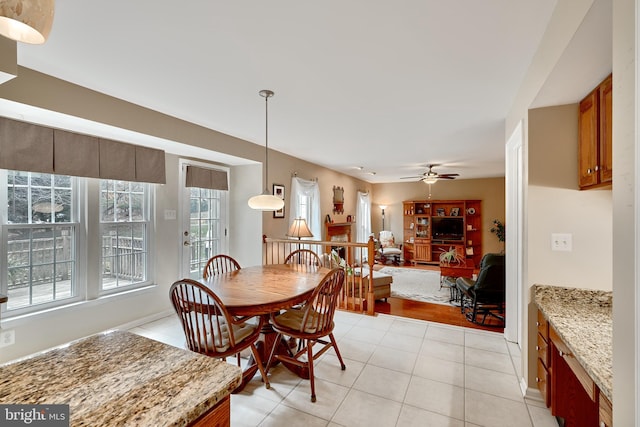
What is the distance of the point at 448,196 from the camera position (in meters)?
8.37

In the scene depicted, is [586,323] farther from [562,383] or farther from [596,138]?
[596,138]

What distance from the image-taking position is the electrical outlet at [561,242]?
72.9 inches

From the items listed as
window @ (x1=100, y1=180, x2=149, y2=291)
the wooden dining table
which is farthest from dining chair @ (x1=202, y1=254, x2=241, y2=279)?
window @ (x1=100, y1=180, x2=149, y2=291)

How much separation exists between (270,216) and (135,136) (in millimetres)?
2192

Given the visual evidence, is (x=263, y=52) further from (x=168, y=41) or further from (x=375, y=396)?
(x=375, y=396)

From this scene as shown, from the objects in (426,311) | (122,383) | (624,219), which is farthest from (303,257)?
(624,219)

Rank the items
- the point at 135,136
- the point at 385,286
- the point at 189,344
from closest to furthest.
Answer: the point at 189,344
the point at 135,136
the point at 385,286

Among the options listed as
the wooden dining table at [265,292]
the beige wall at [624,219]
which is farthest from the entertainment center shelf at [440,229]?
the beige wall at [624,219]

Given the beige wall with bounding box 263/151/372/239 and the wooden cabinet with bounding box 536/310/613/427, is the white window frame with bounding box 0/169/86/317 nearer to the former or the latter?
the beige wall with bounding box 263/151/372/239

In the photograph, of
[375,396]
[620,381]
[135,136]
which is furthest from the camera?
[135,136]

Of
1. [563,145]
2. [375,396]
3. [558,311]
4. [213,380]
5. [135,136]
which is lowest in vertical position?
[375,396]

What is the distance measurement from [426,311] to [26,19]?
452 cm

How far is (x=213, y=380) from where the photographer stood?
0.79 meters

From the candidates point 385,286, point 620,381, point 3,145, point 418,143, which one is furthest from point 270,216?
point 620,381
